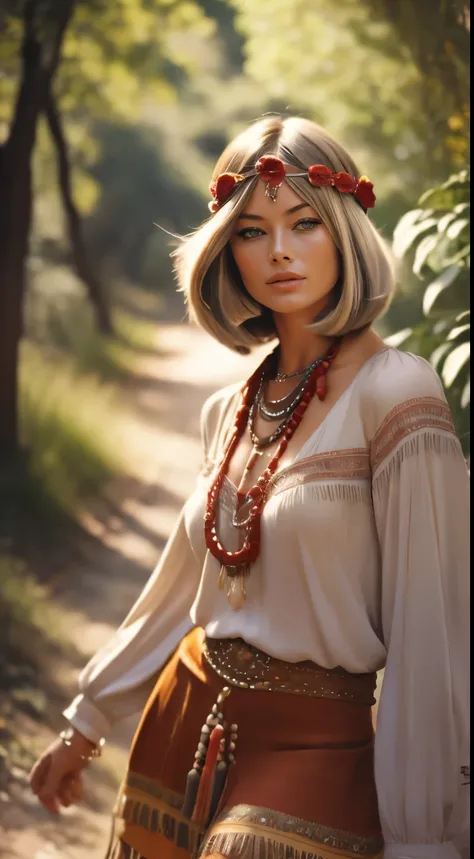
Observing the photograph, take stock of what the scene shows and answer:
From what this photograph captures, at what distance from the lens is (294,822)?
1.24 meters

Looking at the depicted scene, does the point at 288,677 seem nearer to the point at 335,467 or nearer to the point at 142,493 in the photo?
the point at 335,467

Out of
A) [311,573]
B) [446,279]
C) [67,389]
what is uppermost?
[67,389]

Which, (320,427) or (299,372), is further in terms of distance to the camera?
(299,372)

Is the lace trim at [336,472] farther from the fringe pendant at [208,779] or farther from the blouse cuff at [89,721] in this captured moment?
the blouse cuff at [89,721]

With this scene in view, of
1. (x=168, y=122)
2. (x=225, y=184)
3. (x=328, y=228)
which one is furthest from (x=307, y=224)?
(x=168, y=122)

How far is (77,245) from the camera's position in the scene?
7.57ft

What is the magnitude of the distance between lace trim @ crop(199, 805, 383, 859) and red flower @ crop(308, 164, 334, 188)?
776mm

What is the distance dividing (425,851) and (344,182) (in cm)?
82

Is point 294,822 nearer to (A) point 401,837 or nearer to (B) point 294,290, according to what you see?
(A) point 401,837

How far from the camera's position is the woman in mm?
1228

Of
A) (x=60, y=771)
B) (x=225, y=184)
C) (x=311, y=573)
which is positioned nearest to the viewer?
(x=311, y=573)

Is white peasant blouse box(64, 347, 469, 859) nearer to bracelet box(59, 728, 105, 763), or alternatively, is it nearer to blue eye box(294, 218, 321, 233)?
blue eye box(294, 218, 321, 233)

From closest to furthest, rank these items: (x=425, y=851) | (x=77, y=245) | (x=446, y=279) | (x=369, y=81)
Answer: (x=425, y=851) → (x=446, y=279) → (x=369, y=81) → (x=77, y=245)

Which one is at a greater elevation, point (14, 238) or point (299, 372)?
point (14, 238)
